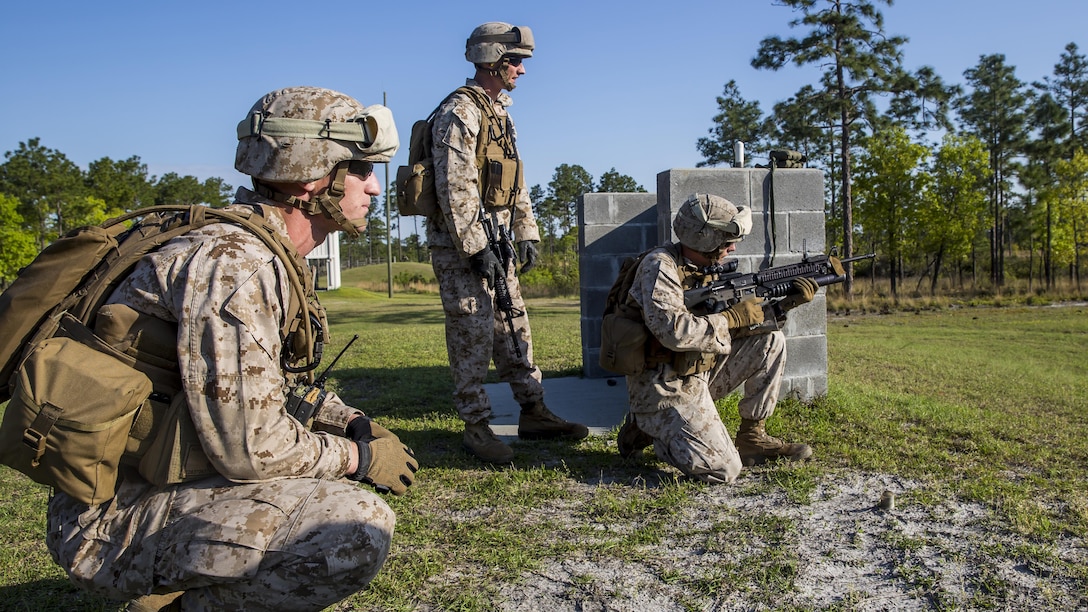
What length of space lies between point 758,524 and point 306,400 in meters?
2.01

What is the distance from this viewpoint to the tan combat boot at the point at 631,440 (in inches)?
172

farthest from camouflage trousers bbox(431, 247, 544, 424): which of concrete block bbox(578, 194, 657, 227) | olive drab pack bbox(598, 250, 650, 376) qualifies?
concrete block bbox(578, 194, 657, 227)

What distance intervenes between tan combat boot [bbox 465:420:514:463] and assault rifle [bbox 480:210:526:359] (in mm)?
529

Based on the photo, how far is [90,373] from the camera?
5.85 ft

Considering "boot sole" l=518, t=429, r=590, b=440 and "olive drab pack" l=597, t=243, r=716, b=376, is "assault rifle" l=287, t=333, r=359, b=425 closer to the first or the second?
"olive drab pack" l=597, t=243, r=716, b=376

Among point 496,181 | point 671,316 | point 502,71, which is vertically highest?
point 502,71

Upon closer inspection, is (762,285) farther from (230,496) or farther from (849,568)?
(230,496)

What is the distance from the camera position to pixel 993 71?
106 feet

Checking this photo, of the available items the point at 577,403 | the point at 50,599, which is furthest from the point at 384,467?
the point at 577,403

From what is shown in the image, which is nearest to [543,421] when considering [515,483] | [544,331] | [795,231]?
[515,483]

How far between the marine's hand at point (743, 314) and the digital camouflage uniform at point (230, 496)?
2.57m

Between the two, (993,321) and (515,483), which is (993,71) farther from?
(515,483)

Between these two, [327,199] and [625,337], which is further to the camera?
[625,337]

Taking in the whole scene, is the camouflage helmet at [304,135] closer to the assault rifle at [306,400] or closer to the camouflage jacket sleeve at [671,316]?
the assault rifle at [306,400]
